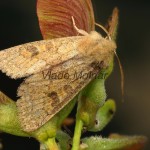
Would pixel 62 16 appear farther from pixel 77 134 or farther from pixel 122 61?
pixel 122 61

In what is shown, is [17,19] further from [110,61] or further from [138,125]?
[110,61]

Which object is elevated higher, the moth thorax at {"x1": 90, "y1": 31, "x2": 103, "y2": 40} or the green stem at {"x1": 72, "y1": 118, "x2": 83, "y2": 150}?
the moth thorax at {"x1": 90, "y1": 31, "x2": 103, "y2": 40}

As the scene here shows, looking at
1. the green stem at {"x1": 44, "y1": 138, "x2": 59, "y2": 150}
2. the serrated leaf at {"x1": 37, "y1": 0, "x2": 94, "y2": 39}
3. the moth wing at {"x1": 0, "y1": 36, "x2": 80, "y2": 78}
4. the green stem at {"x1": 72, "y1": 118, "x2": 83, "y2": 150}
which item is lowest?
the green stem at {"x1": 44, "y1": 138, "x2": 59, "y2": 150}

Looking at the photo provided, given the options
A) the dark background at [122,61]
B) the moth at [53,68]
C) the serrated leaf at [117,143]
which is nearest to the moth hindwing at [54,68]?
the moth at [53,68]

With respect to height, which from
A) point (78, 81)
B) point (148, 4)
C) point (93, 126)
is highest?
point (78, 81)

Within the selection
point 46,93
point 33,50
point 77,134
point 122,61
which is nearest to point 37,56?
point 33,50

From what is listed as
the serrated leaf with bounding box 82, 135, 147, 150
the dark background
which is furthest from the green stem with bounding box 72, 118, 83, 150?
the dark background

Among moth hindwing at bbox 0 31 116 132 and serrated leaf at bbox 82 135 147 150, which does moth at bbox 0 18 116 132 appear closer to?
moth hindwing at bbox 0 31 116 132

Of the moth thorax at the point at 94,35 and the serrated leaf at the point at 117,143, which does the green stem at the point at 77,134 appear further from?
the moth thorax at the point at 94,35

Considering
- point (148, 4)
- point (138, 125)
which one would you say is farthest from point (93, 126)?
point (148, 4)
